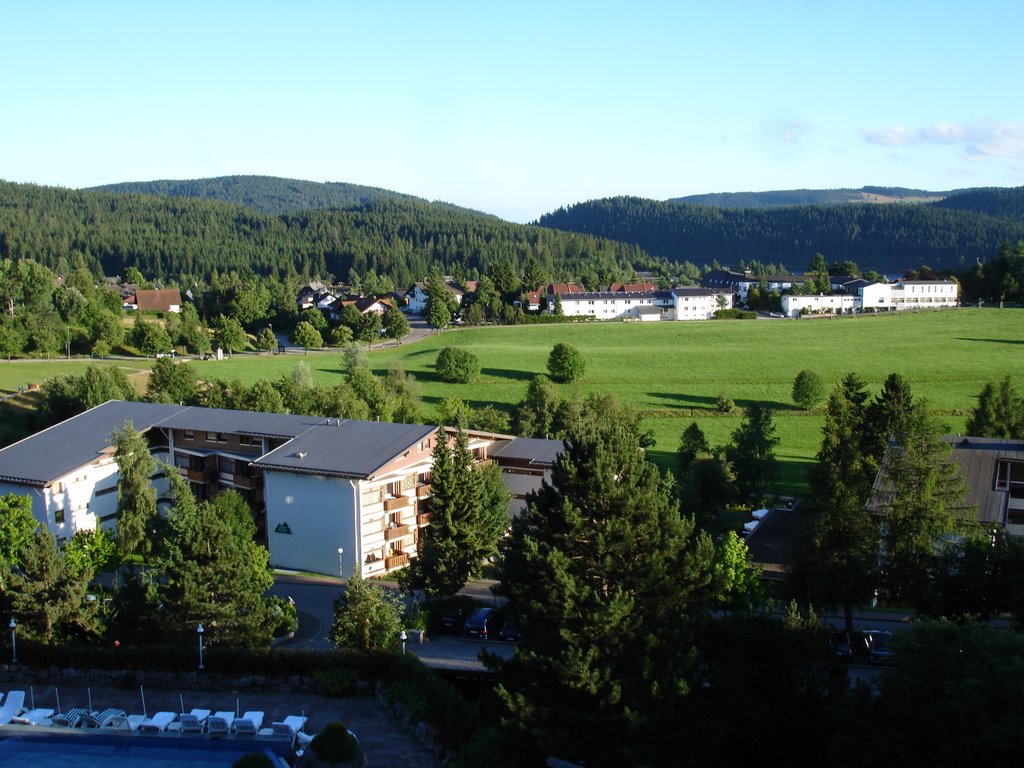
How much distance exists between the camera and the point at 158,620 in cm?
2077

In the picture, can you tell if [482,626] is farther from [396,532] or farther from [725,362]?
[725,362]

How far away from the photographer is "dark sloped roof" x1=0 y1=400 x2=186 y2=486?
106 ft

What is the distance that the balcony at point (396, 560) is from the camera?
3095 cm

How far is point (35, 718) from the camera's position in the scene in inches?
661

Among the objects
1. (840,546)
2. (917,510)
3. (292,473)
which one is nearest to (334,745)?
(840,546)

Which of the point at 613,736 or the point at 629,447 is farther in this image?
the point at 629,447

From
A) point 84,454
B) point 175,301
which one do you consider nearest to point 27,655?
point 84,454

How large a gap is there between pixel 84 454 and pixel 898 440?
27.2 metres

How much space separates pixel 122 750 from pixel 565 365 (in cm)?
4914

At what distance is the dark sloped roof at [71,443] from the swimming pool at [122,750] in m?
17.2

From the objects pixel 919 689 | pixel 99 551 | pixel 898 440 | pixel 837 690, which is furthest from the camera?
pixel 99 551

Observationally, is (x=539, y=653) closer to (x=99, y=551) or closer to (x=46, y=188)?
(x=99, y=551)

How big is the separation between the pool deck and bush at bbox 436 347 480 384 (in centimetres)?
4502

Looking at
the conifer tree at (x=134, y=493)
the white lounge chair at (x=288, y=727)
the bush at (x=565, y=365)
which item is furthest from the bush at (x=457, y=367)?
the white lounge chair at (x=288, y=727)
